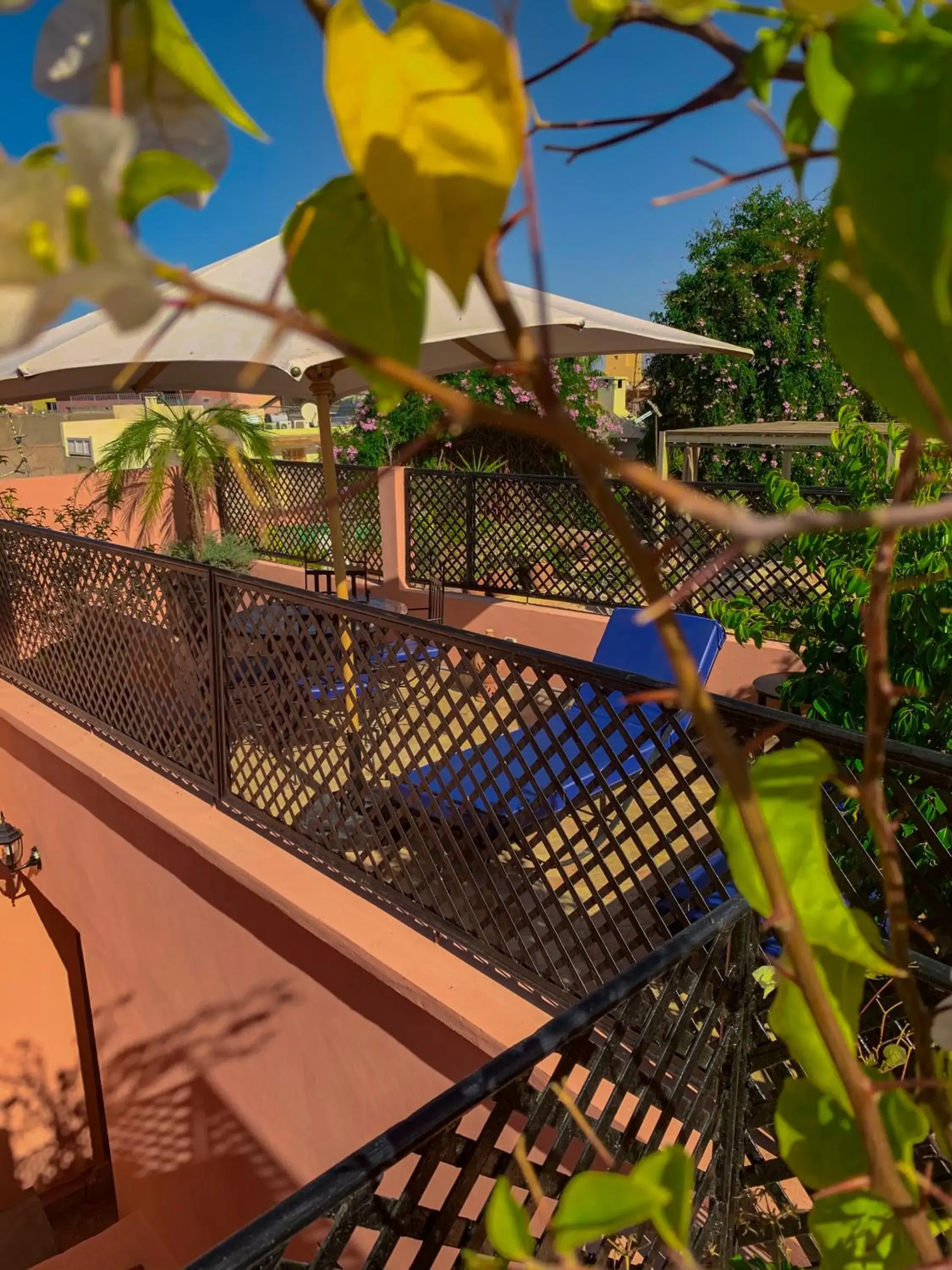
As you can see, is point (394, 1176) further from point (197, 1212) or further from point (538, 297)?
point (538, 297)

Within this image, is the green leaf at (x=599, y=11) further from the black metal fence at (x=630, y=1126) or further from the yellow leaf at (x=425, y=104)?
the black metal fence at (x=630, y=1126)

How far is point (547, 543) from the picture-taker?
7.69 metres

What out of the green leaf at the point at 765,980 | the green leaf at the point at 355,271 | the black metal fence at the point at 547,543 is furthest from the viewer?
the black metal fence at the point at 547,543

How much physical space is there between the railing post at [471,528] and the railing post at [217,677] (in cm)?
447

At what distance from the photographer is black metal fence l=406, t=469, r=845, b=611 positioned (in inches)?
251

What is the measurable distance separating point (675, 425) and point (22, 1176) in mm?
14352

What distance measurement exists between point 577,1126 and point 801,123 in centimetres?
176

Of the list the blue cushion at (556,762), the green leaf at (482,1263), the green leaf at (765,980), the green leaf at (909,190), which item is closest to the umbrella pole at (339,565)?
the blue cushion at (556,762)

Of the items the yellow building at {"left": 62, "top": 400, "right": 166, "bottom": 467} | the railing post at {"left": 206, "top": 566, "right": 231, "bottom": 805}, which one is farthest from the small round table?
the yellow building at {"left": 62, "top": 400, "right": 166, "bottom": 467}

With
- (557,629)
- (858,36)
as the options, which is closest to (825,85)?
(858,36)

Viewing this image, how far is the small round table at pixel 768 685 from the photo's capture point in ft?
16.4

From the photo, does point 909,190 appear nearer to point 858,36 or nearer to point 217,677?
point 858,36

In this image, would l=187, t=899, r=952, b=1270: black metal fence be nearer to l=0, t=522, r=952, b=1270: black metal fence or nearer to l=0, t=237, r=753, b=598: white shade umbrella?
l=0, t=522, r=952, b=1270: black metal fence

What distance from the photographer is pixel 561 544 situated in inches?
301
